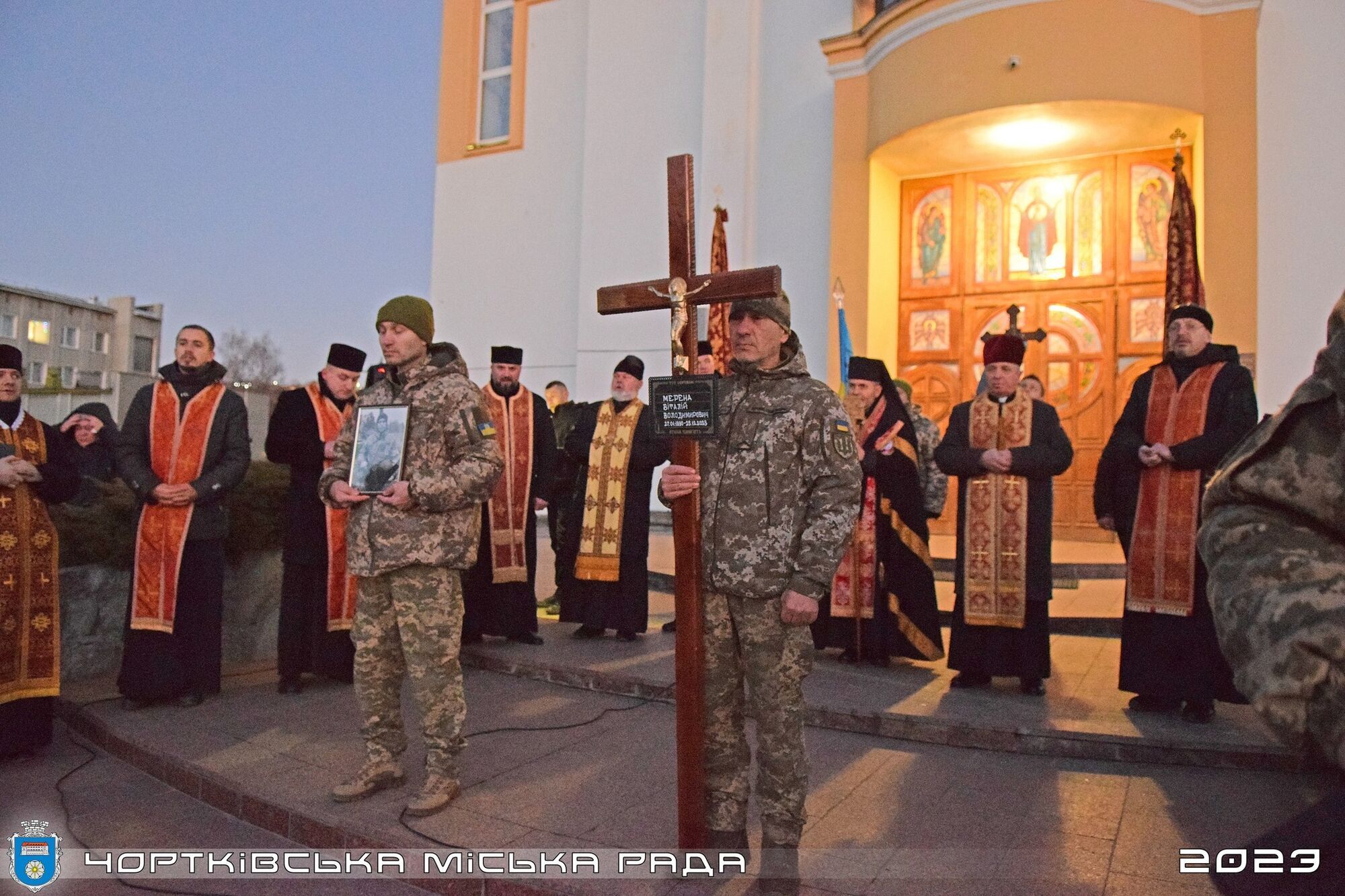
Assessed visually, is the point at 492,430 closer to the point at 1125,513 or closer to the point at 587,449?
the point at 587,449

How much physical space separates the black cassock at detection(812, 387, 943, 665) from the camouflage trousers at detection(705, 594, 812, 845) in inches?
122

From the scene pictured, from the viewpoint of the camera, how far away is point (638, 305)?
11.7ft

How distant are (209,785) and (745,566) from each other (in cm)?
282

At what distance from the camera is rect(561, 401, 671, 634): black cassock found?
6992mm

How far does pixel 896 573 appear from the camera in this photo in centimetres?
633

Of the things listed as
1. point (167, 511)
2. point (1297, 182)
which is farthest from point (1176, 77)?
point (167, 511)

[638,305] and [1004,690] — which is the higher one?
[638,305]

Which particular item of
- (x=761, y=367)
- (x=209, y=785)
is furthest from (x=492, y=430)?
(x=209, y=785)

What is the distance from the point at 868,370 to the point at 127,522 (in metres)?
5.14

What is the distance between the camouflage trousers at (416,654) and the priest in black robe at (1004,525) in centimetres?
328

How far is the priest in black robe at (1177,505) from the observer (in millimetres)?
4980

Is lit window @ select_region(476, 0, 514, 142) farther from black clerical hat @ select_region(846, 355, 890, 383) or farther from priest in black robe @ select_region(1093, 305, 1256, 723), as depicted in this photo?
priest in black robe @ select_region(1093, 305, 1256, 723)

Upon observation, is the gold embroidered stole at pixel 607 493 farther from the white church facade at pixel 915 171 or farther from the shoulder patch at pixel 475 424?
the white church facade at pixel 915 171

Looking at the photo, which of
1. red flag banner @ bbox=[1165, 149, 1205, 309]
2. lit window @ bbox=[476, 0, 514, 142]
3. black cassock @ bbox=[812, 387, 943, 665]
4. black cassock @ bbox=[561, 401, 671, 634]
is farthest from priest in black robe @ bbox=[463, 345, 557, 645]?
lit window @ bbox=[476, 0, 514, 142]
